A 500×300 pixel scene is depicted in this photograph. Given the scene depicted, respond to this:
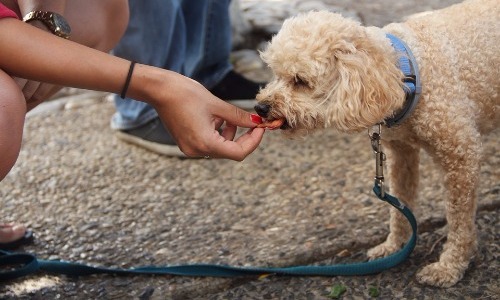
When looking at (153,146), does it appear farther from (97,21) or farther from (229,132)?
(229,132)

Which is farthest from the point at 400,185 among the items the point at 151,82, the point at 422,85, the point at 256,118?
the point at 151,82

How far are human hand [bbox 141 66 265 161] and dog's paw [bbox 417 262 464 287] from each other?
2.60ft

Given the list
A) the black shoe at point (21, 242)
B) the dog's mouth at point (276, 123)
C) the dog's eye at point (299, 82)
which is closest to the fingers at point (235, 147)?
the dog's mouth at point (276, 123)

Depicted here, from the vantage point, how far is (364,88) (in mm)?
2021

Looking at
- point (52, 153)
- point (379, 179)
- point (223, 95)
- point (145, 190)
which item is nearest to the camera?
point (379, 179)

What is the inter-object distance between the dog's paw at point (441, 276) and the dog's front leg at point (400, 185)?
233mm

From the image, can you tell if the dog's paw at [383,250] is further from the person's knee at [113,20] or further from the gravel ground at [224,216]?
the person's knee at [113,20]

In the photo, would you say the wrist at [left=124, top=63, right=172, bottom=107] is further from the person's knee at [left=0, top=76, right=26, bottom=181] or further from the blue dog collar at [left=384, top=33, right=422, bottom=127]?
the blue dog collar at [left=384, top=33, right=422, bottom=127]

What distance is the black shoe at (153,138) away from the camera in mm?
3500

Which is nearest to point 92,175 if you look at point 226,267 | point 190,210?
point 190,210

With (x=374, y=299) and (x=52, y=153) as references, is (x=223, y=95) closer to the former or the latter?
(x=52, y=153)

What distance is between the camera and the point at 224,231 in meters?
2.73

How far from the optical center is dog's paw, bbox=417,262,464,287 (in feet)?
7.31

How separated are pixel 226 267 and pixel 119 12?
1.11 metres
